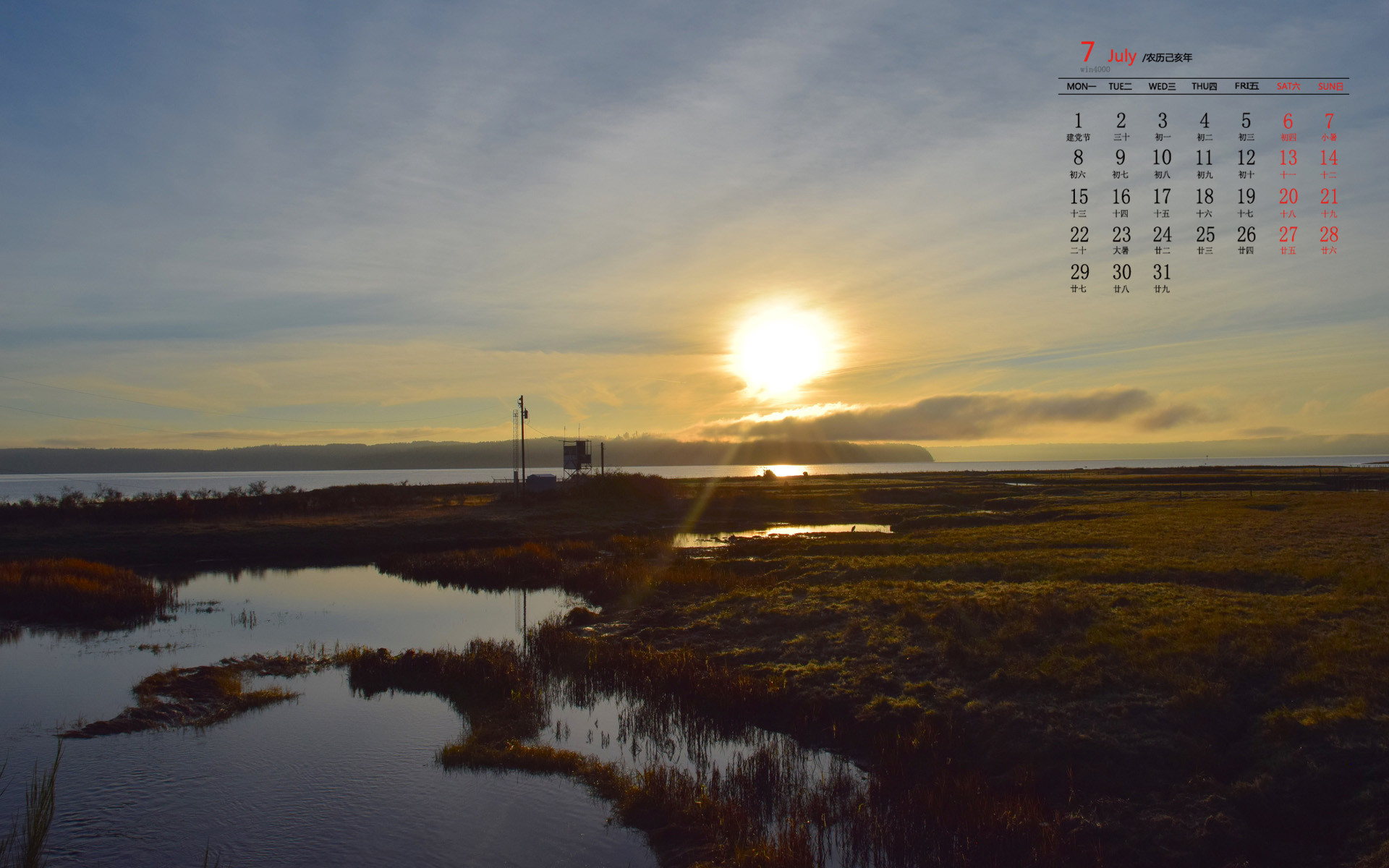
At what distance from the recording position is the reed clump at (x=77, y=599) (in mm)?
27828

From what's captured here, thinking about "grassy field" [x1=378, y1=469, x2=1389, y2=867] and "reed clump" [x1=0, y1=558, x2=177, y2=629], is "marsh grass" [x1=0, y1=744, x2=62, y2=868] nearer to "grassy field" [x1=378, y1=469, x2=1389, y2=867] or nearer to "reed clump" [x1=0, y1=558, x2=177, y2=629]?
"grassy field" [x1=378, y1=469, x2=1389, y2=867]

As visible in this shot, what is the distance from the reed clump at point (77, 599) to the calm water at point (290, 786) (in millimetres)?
5063

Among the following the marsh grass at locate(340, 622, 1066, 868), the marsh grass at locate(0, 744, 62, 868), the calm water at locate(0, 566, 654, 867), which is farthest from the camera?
the calm water at locate(0, 566, 654, 867)

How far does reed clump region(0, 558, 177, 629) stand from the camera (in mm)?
27828

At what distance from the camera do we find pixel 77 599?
2889cm

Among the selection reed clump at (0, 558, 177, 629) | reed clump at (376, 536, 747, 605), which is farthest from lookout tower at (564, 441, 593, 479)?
reed clump at (0, 558, 177, 629)

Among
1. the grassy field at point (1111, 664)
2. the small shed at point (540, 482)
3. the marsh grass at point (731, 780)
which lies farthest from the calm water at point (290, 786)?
the small shed at point (540, 482)

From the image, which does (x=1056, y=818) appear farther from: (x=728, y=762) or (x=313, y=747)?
(x=313, y=747)

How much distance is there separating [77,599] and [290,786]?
76.5ft

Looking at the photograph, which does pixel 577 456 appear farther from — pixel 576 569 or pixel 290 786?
pixel 290 786

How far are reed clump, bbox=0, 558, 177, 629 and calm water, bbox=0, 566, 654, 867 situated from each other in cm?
506

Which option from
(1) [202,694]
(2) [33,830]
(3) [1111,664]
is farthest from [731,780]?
(1) [202,694]

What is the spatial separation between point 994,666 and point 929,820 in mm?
6363

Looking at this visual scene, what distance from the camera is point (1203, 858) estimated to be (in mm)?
9891
